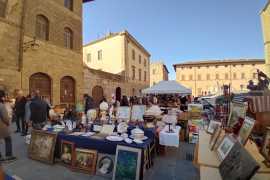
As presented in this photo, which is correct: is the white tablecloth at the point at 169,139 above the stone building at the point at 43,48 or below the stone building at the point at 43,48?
below

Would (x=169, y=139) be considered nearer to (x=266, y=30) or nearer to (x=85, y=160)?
(x=85, y=160)

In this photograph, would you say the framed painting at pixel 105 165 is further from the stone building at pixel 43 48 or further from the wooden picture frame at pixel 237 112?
the stone building at pixel 43 48

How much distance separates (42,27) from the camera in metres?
10.5

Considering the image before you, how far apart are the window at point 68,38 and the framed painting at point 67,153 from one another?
9656 millimetres

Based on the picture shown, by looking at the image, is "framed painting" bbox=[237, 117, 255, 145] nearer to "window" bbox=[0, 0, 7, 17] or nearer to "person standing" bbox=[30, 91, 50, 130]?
"person standing" bbox=[30, 91, 50, 130]

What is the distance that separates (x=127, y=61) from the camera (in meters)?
20.9

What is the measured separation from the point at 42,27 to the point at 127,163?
10.5 m

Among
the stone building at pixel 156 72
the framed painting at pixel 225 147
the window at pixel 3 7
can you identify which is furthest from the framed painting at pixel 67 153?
the stone building at pixel 156 72

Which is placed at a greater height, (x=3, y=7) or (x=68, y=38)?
(x=3, y=7)

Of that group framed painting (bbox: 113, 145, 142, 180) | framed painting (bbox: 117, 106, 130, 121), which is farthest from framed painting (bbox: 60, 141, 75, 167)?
framed painting (bbox: 117, 106, 130, 121)

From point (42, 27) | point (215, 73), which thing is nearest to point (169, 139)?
point (42, 27)

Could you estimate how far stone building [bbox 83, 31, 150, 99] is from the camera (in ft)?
66.6

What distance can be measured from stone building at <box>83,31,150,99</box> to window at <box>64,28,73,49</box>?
812cm

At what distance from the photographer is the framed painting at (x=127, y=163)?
305 centimetres
